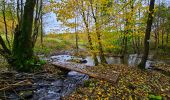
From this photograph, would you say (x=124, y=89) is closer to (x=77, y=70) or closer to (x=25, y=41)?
(x=77, y=70)

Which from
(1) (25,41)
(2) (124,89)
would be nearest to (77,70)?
(2) (124,89)

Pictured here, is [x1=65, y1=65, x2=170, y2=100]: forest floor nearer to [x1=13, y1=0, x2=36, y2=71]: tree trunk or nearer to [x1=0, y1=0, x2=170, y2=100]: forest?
[x1=0, y1=0, x2=170, y2=100]: forest

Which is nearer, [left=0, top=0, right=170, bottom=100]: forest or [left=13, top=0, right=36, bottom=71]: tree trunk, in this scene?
[left=0, top=0, right=170, bottom=100]: forest

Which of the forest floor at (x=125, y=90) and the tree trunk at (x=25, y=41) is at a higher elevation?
the tree trunk at (x=25, y=41)

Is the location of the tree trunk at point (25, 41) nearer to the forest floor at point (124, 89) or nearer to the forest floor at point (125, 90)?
the forest floor at point (124, 89)

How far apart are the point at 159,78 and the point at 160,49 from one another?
31.8m

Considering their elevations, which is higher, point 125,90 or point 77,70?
point 77,70

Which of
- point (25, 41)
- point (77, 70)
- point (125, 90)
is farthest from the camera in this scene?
point (25, 41)

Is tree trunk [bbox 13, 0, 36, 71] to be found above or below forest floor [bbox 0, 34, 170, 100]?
above

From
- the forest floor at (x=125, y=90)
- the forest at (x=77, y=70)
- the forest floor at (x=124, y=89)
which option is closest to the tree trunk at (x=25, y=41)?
the forest at (x=77, y=70)

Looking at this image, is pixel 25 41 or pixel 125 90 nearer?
pixel 125 90

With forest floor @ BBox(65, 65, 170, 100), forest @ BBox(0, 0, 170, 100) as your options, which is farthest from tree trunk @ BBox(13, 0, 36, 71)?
forest floor @ BBox(65, 65, 170, 100)

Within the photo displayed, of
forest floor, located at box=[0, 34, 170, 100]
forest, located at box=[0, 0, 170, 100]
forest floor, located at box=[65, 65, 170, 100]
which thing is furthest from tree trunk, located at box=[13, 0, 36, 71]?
forest floor, located at box=[65, 65, 170, 100]

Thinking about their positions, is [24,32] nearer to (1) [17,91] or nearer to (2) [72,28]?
(1) [17,91]
